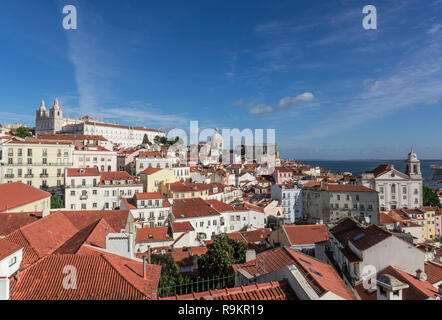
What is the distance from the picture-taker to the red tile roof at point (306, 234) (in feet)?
66.2

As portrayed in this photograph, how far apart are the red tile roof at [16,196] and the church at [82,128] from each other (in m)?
69.9

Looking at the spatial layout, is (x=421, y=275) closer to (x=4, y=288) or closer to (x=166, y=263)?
(x=166, y=263)

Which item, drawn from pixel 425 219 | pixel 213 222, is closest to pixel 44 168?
pixel 213 222

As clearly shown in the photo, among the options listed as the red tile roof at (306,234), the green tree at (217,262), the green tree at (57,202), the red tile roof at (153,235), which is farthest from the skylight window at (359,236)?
the green tree at (57,202)

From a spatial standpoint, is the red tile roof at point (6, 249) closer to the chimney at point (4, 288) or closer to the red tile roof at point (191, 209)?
the chimney at point (4, 288)

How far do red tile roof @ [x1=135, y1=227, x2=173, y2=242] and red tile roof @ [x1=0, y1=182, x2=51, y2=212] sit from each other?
11.5 m

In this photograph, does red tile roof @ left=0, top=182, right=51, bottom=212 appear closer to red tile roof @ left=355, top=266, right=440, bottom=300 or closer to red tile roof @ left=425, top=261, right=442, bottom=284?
red tile roof @ left=355, top=266, right=440, bottom=300

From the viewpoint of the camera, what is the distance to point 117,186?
37.3 m

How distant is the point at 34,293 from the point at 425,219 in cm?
5669

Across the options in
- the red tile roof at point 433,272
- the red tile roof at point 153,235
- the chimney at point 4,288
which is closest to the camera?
the chimney at point 4,288

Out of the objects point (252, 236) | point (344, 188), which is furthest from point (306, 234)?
point (344, 188)
